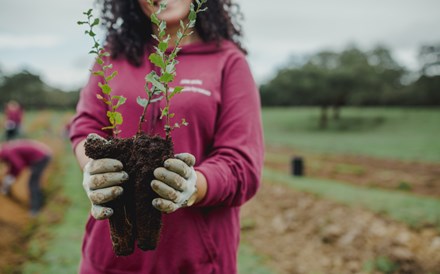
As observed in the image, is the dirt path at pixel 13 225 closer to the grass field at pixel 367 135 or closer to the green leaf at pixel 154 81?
the green leaf at pixel 154 81

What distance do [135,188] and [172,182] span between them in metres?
0.15

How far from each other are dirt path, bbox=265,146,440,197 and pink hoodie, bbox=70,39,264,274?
8266 millimetres

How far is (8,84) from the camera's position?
64.6 metres

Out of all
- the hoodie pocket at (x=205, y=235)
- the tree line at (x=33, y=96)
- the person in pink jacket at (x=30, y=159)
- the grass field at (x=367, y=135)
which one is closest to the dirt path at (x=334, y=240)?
the hoodie pocket at (x=205, y=235)

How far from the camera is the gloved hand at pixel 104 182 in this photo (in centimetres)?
133

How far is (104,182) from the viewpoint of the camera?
1329 millimetres

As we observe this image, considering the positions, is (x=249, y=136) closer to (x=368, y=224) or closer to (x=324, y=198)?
(x=368, y=224)

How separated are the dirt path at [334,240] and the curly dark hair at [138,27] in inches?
150

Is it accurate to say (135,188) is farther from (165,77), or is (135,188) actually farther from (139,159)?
(165,77)

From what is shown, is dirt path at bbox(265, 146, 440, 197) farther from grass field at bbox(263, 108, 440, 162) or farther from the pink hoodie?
the pink hoodie

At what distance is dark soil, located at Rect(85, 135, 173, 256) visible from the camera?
4.52 ft

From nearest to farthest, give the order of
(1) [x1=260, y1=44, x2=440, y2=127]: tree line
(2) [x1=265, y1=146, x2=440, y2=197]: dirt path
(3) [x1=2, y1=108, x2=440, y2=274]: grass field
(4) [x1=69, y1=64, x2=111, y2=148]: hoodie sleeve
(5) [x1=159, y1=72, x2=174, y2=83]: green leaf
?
(5) [x1=159, y1=72, x2=174, y2=83]: green leaf, (4) [x1=69, y1=64, x2=111, y2=148]: hoodie sleeve, (3) [x1=2, y1=108, x2=440, y2=274]: grass field, (2) [x1=265, y1=146, x2=440, y2=197]: dirt path, (1) [x1=260, y1=44, x2=440, y2=127]: tree line

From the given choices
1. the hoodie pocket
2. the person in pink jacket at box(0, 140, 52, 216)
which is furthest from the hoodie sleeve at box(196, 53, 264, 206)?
the person in pink jacket at box(0, 140, 52, 216)

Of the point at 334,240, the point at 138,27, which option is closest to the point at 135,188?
the point at 138,27
